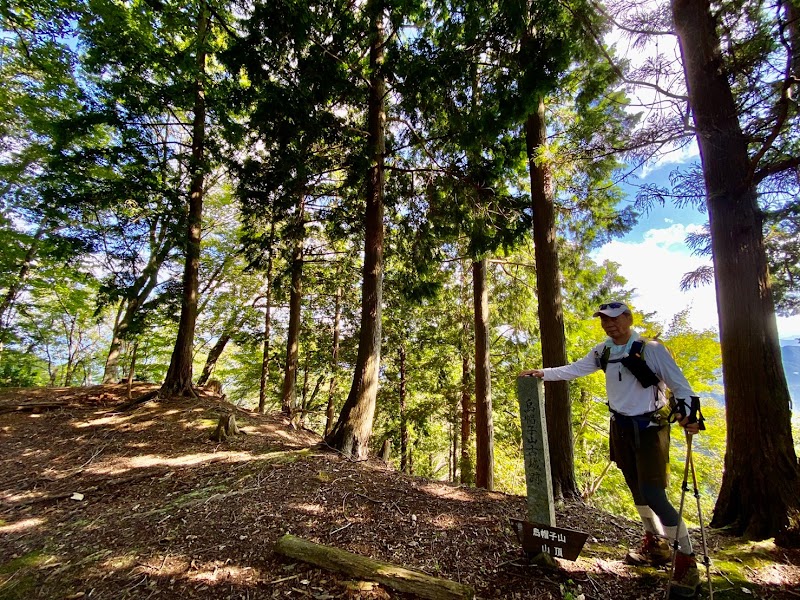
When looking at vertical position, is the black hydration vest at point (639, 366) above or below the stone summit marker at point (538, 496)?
above

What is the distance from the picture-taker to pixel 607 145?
4.14m

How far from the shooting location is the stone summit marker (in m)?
2.52

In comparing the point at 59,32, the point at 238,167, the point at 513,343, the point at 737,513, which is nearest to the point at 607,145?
the point at 737,513

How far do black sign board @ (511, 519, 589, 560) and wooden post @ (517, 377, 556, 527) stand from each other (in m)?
0.08

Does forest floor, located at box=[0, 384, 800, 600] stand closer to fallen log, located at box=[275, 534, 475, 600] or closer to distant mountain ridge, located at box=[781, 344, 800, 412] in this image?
fallen log, located at box=[275, 534, 475, 600]

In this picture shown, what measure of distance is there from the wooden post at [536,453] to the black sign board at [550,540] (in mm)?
84

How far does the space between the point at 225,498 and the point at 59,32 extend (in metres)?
7.53

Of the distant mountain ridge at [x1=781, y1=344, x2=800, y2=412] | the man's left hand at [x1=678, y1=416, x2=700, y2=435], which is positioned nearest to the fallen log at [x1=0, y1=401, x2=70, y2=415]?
the man's left hand at [x1=678, y1=416, x2=700, y2=435]

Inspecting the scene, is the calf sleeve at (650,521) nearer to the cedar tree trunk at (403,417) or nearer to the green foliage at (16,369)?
the cedar tree trunk at (403,417)

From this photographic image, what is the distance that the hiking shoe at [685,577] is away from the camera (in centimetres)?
227

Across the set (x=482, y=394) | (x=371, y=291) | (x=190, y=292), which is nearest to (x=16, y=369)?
(x=190, y=292)

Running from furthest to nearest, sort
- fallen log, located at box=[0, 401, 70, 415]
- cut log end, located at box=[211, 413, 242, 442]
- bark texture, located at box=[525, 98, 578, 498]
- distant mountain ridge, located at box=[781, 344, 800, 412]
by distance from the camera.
→ fallen log, located at box=[0, 401, 70, 415]
cut log end, located at box=[211, 413, 242, 442]
bark texture, located at box=[525, 98, 578, 498]
distant mountain ridge, located at box=[781, 344, 800, 412]

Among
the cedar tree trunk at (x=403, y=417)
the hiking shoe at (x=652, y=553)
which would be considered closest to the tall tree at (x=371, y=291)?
the hiking shoe at (x=652, y=553)

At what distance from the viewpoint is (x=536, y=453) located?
2828mm
